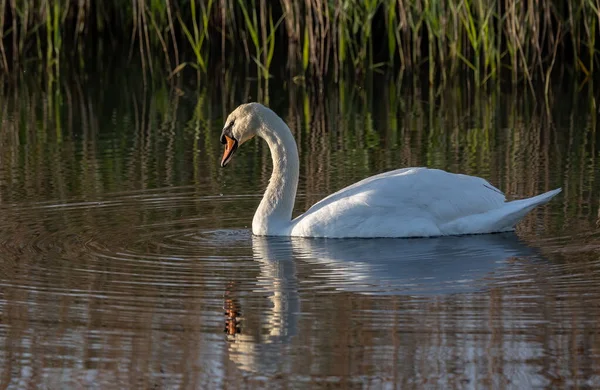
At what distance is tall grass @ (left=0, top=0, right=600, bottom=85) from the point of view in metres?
14.8

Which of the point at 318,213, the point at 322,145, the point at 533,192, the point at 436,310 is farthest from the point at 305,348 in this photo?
the point at 322,145

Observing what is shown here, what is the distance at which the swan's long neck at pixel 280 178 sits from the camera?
28.6 feet

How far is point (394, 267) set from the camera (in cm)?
753

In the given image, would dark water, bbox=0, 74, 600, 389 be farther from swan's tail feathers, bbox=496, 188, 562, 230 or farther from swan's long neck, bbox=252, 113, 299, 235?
swan's long neck, bbox=252, 113, 299, 235

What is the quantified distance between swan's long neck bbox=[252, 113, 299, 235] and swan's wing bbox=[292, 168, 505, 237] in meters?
0.25

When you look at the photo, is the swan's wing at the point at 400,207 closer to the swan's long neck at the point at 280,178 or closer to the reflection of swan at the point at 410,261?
the reflection of swan at the point at 410,261

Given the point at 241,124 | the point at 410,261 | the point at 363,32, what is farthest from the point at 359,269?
the point at 363,32

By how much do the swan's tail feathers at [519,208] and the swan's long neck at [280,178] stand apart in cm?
138

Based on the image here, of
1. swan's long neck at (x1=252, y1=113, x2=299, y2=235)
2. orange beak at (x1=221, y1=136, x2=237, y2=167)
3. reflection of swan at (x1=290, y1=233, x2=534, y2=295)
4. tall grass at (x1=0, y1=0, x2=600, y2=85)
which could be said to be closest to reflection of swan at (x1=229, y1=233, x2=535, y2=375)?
reflection of swan at (x1=290, y1=233, x2=534, y2=295)

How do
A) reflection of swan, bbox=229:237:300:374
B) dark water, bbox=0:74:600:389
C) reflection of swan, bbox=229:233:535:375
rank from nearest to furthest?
dark water, bbox=0:74:600:389
reflection of swan, bbox=229:237:300:374
reflection of swan, bbox=229:233:535:375

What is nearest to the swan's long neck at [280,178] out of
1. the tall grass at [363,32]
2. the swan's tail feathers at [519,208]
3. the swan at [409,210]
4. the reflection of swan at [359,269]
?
the swan at [409,210]

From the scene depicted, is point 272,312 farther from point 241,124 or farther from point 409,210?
point 241,124

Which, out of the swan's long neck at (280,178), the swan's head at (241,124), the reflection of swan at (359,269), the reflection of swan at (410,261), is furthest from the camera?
the swan's head at (241,124)

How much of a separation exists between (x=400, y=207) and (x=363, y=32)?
7260 mm
